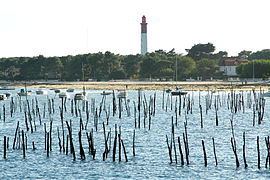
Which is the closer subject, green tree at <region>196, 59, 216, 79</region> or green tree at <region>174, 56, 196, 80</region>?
green tree at <region>196, 59, 216, 79</region>

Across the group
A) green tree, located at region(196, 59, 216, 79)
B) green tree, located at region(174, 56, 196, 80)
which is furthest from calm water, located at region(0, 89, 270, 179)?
green tree, located at region(174, 56, 196, 80)

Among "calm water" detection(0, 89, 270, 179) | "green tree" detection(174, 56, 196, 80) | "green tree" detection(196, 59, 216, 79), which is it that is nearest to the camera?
"calm water" detection(0, 89, 270, 179)

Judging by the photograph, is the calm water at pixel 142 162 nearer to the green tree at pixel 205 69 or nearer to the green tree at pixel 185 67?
the green tree at pixel 205 69

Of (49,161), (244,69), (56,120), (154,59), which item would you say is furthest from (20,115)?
(154,59)

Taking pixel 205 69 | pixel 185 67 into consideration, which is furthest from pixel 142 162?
pixel 185 67

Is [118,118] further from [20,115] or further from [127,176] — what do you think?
[127,176]

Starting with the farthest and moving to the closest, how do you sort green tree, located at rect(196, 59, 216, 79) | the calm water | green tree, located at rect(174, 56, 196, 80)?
green tree, located at rect(174, 56, 196, 80) < green tree, located at rect(196, 59, 216, 79) < the calm water

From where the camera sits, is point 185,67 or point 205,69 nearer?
point 205,69

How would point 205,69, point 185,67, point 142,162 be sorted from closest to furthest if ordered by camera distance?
point 142,162 → point 205,69 → point 185,67

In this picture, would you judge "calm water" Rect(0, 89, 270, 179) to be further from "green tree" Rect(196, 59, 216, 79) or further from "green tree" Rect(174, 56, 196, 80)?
"green tree" Rect(174, 56, 196, 80)

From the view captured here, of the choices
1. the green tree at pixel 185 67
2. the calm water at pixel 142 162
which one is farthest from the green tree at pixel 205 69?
the calm water at pixel 142 162

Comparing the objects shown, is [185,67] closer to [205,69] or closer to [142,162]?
[205,69]

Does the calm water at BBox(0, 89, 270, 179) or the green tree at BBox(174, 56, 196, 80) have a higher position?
the green tree at BBox(174, 56, 196, 80)

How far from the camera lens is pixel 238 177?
2956 cm
